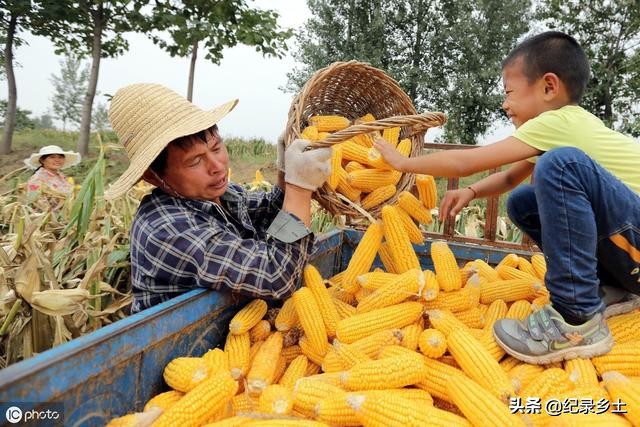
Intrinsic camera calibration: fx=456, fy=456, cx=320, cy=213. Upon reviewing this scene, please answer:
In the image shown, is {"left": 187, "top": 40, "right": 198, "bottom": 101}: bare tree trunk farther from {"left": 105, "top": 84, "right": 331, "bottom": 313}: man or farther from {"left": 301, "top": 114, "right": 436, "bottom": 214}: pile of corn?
{"left": 105, "top": 84, "right": 331, "bottom": 313}: man

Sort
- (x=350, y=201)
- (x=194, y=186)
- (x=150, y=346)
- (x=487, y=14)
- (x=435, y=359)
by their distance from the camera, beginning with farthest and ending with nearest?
(x=487, y=14)
(x=350, y=201)
(x=194, y=186)
(x=435, y=359)
(x=150, y=346)

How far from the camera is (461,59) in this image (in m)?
25.3

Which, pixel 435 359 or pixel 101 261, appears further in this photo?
pixel 101 261

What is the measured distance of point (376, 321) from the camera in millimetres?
1875

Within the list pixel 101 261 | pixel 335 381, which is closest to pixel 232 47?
pixel 101 261

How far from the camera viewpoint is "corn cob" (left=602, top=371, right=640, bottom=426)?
139 cm

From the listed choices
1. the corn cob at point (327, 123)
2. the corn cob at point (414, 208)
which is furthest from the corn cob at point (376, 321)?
the corn cob at point (327, 123)

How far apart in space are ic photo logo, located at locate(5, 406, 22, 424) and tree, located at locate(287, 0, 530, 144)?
2489 centimetres

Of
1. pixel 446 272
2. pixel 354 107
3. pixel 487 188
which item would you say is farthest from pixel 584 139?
pixel 354 107

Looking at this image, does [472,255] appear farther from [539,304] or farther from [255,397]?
[255,397]

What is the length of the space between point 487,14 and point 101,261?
27559mm

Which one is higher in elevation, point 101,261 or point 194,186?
point 194,186

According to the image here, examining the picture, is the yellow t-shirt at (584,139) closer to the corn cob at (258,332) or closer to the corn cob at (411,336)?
the corn cob at (411,336)

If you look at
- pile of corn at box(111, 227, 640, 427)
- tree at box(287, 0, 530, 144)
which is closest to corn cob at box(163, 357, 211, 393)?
pile of corn at box(111, 227, 640, 427)
